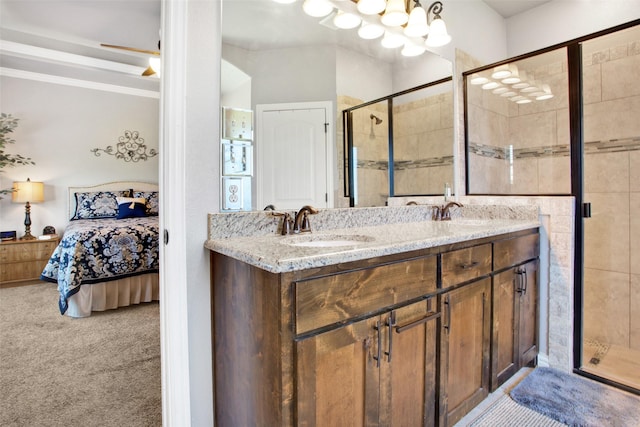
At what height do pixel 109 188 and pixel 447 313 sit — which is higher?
pixel 109 188

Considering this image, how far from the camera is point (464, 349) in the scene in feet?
4.90

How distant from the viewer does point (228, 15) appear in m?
1.35

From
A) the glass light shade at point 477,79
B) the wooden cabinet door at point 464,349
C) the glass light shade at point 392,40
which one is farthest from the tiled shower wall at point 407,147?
the wooden cabinet door at point 464,349

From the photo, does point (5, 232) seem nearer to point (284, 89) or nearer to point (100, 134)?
point (100, 134)

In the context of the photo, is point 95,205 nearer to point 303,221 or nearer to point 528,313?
point 303,221

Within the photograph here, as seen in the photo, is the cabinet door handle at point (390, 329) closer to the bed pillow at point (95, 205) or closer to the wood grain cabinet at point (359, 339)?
the wood grain cabinet at point (359, 339)

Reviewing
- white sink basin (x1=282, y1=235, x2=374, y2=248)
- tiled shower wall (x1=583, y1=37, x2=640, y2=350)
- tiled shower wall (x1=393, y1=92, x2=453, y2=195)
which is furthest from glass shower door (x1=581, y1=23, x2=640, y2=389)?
white sink basin (x1=282, y1=235, x2=374, y2=248)

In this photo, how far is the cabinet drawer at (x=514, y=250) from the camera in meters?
1.68

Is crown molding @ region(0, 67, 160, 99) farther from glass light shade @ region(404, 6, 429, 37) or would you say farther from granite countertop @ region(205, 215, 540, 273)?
granite countertop @ region(205, 215, 540, 273)

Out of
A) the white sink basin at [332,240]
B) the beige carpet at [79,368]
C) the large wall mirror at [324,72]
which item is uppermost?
the large wall mirror at [324,72]

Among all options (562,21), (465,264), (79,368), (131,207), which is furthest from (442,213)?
(131,207)

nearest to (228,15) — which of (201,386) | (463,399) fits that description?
(201,386)

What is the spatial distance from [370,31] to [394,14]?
0.17m

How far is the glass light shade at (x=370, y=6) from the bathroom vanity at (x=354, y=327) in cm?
118
